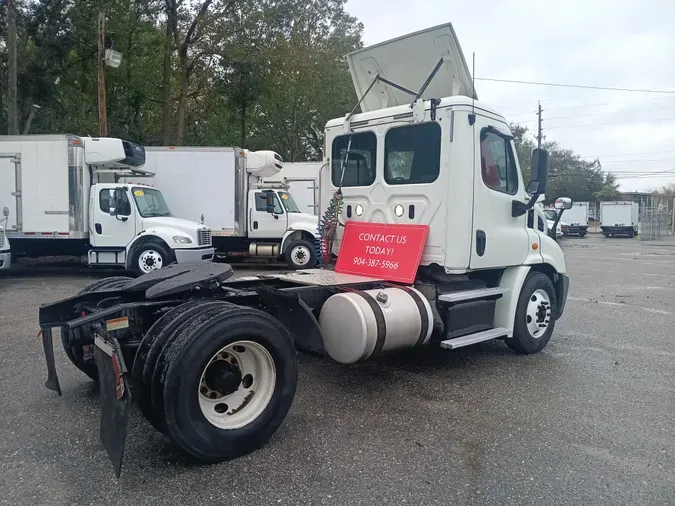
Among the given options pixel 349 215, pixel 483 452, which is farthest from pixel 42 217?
pixel 483 452

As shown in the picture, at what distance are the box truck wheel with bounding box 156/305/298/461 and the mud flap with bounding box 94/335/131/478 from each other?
233 mm

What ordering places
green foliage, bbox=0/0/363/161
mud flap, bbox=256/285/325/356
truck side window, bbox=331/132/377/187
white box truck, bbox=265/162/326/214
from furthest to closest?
1. green foliage, bbox=0/0/363/161
2. white box truck, bbox=265/162/326/214
3. truck side window, bbox=331/132/377/187
4. mud flap, bbox=256/285/325/356

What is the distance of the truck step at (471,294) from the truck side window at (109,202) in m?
9.86

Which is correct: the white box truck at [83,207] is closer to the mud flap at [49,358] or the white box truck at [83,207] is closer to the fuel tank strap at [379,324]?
the mud flap at [49,358]

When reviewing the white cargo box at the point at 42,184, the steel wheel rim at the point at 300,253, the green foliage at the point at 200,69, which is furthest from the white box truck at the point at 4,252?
the green foliage at the point at 200,69

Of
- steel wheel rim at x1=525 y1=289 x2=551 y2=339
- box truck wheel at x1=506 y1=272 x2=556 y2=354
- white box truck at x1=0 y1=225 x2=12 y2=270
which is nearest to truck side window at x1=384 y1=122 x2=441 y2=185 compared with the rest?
box truck wheel at x1=506 y1=272 x2=556 y2=354

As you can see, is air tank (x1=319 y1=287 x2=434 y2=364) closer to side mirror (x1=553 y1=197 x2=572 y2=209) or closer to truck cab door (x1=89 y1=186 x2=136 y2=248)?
side mirror (x1=553 y1=197 x2=572 y2=209)

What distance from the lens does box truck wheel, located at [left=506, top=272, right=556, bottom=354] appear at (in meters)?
6.08

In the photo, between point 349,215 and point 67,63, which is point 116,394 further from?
point 67,63

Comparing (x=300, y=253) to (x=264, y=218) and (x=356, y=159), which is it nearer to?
(x=264, y=218)

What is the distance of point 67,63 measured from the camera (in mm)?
23797

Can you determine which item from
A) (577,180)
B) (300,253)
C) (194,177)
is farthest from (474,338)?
(577,180)

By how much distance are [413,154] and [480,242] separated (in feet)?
3.84

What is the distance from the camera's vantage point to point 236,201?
50.7 feet
